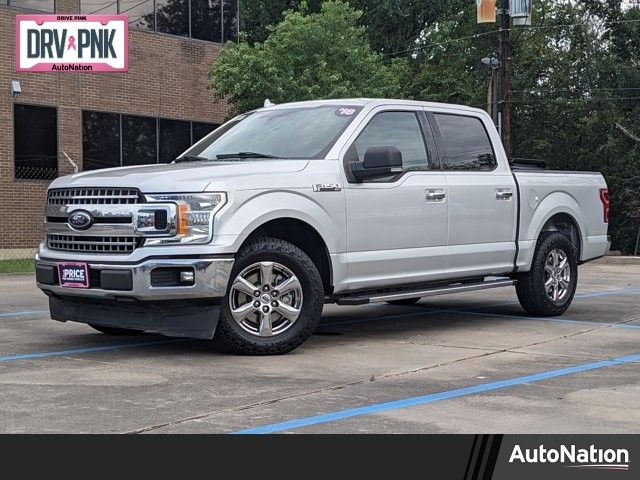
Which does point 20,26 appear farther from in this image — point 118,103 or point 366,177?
point 366,177

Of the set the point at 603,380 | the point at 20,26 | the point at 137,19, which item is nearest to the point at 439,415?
the point at 603,380

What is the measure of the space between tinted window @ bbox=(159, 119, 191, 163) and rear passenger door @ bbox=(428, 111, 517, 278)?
1942 centimetres

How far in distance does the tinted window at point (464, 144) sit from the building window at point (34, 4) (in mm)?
18516

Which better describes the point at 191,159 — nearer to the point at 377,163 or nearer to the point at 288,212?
the point at 288,212

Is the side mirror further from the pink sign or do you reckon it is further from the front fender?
the pink sign

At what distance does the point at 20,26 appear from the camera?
25.0 meters

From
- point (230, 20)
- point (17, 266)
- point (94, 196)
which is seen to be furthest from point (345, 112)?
point (230, 20)

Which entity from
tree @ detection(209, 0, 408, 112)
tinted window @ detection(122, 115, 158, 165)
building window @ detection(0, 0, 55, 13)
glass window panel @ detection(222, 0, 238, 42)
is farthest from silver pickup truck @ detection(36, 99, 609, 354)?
glass window panel @ detection(222, 0, 238, 42)

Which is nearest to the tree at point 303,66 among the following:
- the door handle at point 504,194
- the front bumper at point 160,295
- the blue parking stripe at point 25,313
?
the blue parking stripe at point 25,313

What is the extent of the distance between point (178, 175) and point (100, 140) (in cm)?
2032

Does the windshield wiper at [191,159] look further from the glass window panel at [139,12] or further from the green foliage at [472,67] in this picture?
the glass window panel at [139,12]

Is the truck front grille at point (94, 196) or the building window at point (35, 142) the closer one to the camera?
the truck front grille at point (94, 196)

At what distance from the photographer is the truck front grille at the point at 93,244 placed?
7.49m

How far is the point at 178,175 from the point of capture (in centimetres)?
752
